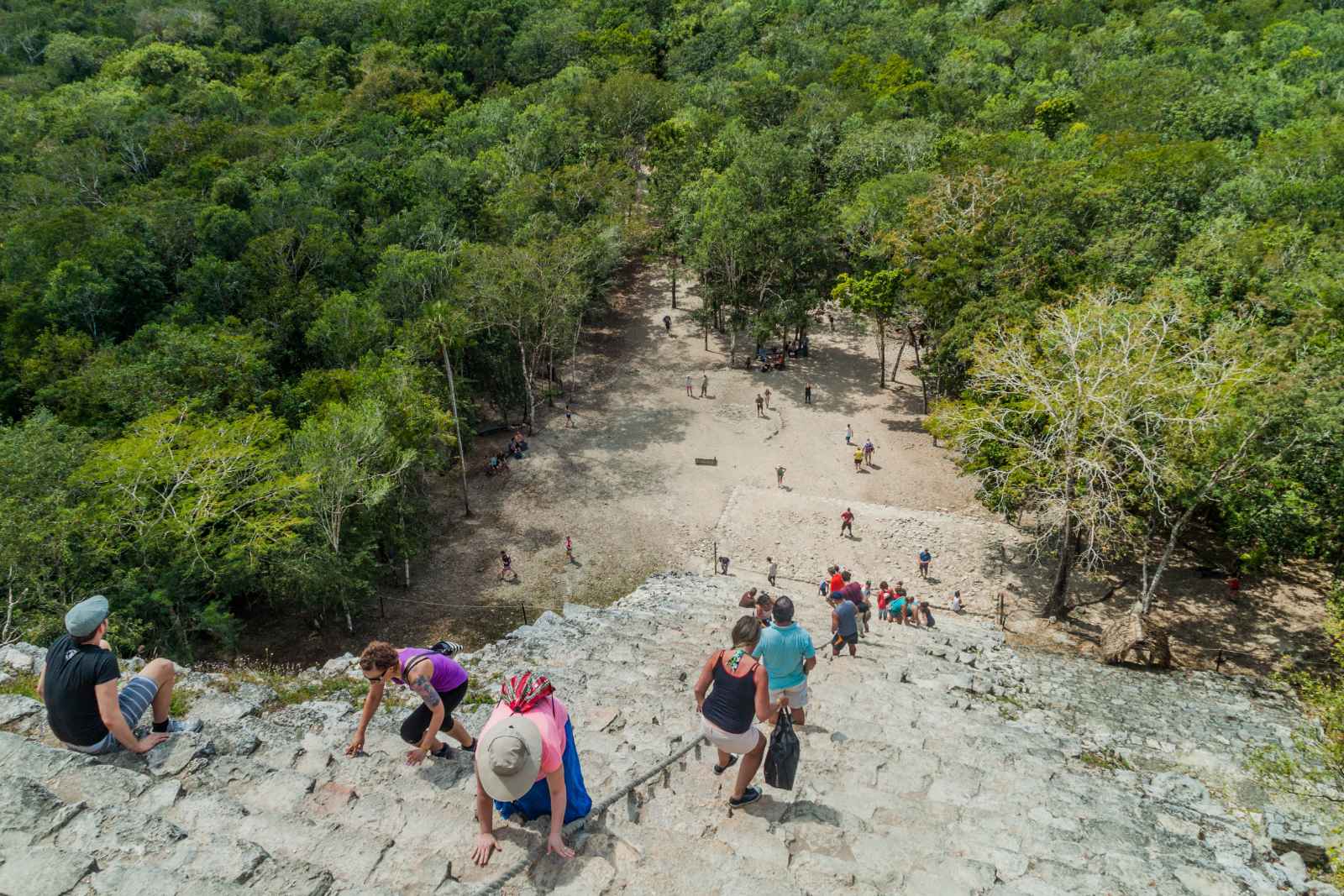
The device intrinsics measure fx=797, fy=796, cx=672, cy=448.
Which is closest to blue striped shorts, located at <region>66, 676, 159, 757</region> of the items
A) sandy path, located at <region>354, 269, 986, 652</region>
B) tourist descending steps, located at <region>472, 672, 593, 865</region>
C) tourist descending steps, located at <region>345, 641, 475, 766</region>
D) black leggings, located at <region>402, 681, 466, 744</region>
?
tourist descending steps, located at <region>345, 641, 475, 766</region>

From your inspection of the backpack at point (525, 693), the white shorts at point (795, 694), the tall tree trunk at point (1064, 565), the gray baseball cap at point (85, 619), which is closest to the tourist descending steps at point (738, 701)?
the white shorts at point (795, 694)

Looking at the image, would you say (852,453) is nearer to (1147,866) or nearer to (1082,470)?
(1082,470)

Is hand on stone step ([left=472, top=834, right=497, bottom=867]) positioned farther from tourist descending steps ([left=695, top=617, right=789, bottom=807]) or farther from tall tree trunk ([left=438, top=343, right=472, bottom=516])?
tall tree trunk ([left=438, top=343, right=472, bottom=516])

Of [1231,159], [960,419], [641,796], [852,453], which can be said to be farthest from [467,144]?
[641,796]

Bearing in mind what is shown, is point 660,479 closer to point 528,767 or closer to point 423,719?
point 423,719

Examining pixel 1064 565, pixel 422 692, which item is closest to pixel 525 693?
pixel 422 692

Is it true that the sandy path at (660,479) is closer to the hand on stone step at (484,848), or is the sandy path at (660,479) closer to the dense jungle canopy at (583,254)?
the dense jungle canopy at (583,254)
